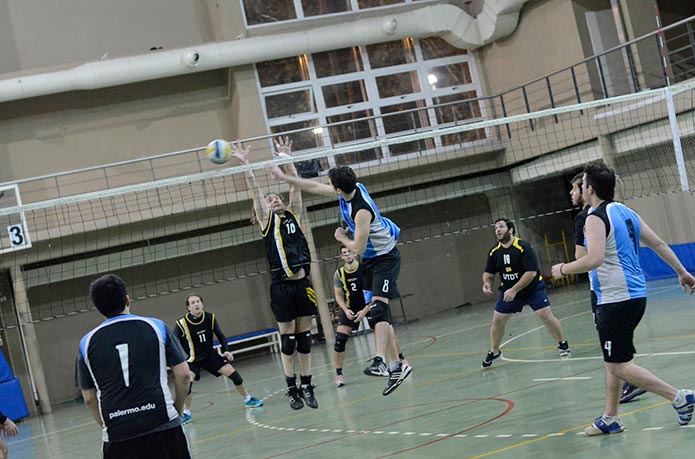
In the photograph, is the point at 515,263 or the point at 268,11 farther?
the point at 268,11

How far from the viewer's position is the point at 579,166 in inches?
741

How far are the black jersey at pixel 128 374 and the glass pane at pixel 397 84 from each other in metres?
17.9

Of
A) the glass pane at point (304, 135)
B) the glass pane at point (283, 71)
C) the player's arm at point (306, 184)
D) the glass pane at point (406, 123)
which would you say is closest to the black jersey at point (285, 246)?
the player's arm at point (306, 184)

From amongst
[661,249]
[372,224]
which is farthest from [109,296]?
[661,249]

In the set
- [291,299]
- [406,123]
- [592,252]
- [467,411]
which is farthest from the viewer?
[406,123]

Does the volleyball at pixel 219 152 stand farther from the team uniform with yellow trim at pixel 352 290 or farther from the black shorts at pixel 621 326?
the black shorts at pixel 621 326

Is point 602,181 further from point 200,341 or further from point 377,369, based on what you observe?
point 200,341

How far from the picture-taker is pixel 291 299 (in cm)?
851

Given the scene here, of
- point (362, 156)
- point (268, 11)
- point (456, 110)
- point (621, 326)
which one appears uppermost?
point (268, 11)

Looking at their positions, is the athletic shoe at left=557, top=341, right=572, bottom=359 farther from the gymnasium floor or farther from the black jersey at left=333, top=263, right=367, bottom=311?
the black jersey at left=333, top=263, right=367, bottom=311

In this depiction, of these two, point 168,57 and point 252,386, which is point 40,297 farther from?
point 252,386

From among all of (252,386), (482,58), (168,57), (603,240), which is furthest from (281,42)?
(603,240)

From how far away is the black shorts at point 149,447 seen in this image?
4.25 meters

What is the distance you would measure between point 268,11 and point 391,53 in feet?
11.4
